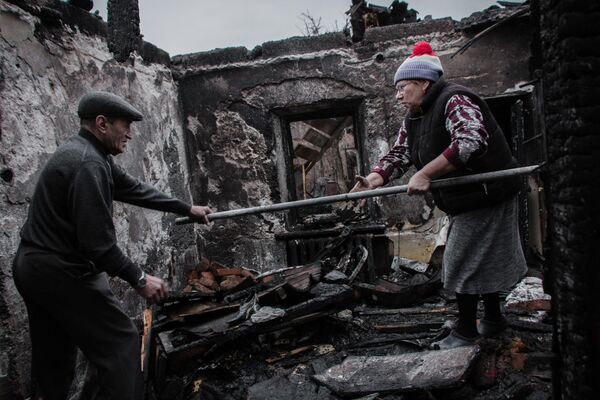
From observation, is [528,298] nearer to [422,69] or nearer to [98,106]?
[422,69]

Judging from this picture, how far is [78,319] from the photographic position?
207 cm

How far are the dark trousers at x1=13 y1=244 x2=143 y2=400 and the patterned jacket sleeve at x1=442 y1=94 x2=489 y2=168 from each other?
6.83 ft

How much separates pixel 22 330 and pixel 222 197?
3246 mm

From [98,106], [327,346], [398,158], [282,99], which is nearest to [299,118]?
[282,99]

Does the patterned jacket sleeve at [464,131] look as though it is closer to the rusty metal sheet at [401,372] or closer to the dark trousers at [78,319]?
the rusty metal sheet at [401,372]

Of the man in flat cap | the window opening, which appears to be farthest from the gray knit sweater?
the window opening

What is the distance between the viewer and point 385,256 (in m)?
5.12

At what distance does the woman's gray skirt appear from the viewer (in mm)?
2520

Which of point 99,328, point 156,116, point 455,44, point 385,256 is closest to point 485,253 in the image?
point 99,328

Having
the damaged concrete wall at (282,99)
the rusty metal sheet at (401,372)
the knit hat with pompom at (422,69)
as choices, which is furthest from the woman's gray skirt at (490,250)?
the damaged concrete wall at (282,99)

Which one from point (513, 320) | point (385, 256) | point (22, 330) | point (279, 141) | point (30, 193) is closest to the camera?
point (22, 330)

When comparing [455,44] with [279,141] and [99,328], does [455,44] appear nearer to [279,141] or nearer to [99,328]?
[279,141]

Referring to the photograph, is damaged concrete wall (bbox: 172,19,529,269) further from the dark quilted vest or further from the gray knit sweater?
the gray knit sweater

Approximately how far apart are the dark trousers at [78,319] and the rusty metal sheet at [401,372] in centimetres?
119
